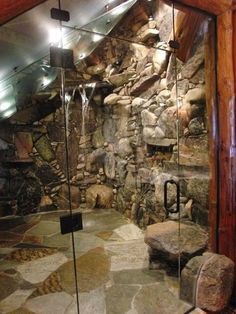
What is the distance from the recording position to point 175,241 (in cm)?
248

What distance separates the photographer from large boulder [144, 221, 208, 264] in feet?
7.75

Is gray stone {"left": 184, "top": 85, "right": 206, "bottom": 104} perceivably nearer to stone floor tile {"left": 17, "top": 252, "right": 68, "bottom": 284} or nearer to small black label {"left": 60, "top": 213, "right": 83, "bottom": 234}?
small black label {"left": 60, "top": 213, "right": 83, "bottom": 234}

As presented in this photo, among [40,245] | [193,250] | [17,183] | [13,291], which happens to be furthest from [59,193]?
[193,250]

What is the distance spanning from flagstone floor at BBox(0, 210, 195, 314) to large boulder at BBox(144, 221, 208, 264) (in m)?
0.26

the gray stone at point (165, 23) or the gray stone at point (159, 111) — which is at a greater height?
the gray stone at point (165, 23)

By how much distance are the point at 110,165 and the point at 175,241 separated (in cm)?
287

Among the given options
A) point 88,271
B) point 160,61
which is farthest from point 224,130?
point 88,271

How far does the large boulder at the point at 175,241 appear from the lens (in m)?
2.36

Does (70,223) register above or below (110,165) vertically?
below

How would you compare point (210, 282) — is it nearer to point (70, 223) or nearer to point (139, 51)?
point (70, 223)

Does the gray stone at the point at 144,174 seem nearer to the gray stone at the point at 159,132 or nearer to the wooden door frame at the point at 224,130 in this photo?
the gray stone at the point at 159,132

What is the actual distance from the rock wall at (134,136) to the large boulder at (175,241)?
163 mm

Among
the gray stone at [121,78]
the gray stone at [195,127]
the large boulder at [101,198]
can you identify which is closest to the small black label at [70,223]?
the gray stone at [195,127]

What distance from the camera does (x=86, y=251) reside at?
323 cm
